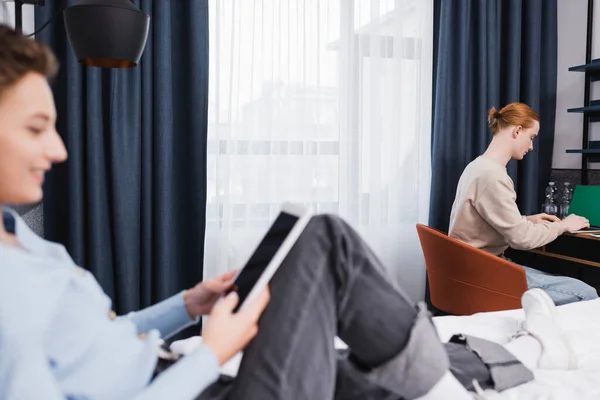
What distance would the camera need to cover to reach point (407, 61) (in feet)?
10.9

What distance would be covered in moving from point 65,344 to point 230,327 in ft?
0.85

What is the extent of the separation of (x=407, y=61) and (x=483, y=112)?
53 centimetres

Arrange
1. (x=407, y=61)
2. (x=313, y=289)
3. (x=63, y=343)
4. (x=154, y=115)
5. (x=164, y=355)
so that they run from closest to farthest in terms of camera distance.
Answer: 1. (x=63, y=343)
2. (x=313, y=289)
3. (x=164, y=355)
4. (x=154, y=115)
5. (x=407, y=61)

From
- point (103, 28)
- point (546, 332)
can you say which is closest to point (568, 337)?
point (546, 332)

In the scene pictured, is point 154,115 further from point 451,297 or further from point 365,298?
point 365,298

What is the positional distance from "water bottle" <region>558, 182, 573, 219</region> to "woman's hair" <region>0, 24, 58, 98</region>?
3.08m

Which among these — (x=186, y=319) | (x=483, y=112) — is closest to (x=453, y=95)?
(x=483, y=112)

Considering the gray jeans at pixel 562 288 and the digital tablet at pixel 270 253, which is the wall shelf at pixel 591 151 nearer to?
the gray jeans at pixel 562 288

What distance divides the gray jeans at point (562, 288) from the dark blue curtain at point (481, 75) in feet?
2.84

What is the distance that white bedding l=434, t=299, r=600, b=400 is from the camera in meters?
1.40

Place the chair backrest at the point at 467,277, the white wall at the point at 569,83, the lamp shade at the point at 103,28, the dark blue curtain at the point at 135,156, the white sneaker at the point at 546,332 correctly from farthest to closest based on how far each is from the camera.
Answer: the white wall at the point at 569,83, the dark blue curtain at the point at 135,156, the chair backrest at the point at 467,277, the lamp shade at the point at 103,28, the white sneaker at the point at 546,332

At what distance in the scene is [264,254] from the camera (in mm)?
1122

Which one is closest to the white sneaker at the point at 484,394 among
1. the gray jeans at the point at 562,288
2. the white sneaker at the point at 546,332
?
the white sneaker at the point at 546,332

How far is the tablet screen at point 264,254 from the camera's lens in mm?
1102
